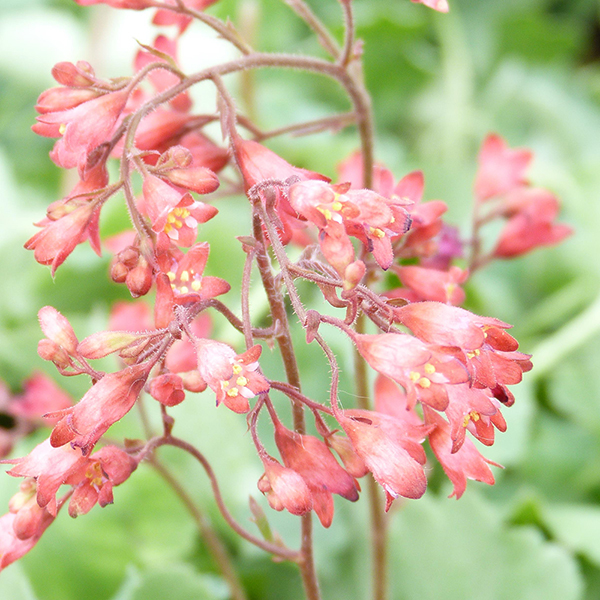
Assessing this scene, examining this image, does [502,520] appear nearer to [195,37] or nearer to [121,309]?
[121,309]

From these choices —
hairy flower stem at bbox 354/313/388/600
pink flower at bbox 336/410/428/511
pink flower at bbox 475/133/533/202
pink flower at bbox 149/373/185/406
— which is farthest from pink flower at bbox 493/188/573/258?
pink flower at bbox 149/373/185/406

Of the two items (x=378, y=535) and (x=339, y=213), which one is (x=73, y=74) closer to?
(x=339, y=213)

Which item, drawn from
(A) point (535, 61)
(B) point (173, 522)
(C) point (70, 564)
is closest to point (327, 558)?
(B) point (173, 522)

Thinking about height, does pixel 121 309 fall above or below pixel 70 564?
above

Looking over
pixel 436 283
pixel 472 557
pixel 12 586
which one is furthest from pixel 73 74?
pixel 472 557

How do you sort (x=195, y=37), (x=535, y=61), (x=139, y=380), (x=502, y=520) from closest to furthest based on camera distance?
(x=139, y=380) → (x=502, y=520) → (x=195, y=37) → (x=535, y=61)

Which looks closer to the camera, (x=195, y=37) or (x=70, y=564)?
(x=70, y=564)
